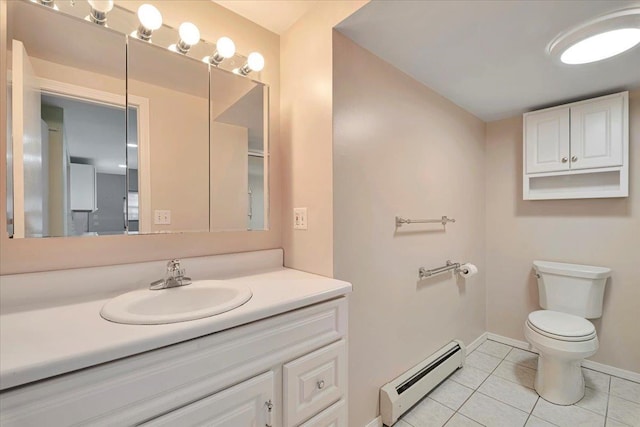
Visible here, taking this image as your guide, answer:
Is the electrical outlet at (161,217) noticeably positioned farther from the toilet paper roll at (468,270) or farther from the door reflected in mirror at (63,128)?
the toilet paper roll at (468,270)

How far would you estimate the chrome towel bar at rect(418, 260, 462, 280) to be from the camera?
1770 mm

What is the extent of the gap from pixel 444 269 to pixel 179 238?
66.6 inches

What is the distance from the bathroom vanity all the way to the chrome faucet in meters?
0.11

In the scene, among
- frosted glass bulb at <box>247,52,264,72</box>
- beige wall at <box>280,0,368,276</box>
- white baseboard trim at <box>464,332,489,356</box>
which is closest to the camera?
Answer: beige wall at <box>280,0,368,276</box>

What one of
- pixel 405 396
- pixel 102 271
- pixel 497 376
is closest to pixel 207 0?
pixel 102 271

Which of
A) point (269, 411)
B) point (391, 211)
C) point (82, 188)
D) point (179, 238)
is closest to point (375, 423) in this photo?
point (269, 411)

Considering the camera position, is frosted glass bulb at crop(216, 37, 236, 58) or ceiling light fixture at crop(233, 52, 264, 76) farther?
ceiling light fixture at crop(233, 52, 264, 76)

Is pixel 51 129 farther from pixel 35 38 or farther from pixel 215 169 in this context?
pixel 215 169

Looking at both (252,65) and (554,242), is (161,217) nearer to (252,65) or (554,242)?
(252,65)

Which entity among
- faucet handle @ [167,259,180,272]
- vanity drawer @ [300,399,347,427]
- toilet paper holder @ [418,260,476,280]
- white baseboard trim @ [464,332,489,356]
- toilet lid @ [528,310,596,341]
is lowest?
white baseboard trim @ [464,332,489,356]

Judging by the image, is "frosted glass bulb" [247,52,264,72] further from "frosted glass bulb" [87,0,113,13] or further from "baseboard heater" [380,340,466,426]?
"baseboard heater" [380,340,466,426]

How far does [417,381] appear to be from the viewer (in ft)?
5.38

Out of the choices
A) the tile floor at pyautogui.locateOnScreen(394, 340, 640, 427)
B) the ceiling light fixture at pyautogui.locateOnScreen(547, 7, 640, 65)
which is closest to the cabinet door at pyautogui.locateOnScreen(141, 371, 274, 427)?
the tile floor at pyautogui.locateOnScreen(394, 340, 640, 427)

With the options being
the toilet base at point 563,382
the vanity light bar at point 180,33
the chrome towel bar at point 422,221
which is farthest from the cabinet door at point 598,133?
the vanity light bar at point 180,33
